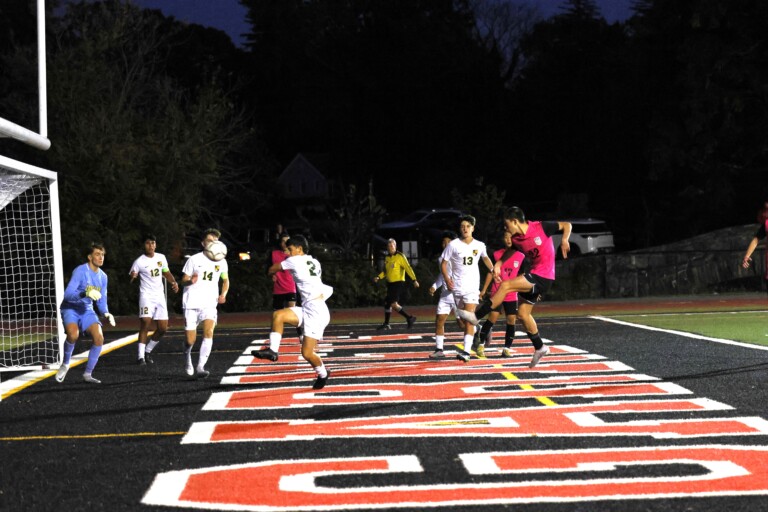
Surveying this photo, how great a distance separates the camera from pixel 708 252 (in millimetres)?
35312

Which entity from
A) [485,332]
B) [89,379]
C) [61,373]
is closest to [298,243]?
[89,379]

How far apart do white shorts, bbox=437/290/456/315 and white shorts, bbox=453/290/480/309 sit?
75 cm

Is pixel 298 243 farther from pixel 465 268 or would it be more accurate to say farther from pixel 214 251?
pixel 465 268

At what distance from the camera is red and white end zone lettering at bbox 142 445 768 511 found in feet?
24.3

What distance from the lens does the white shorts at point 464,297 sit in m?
16.5

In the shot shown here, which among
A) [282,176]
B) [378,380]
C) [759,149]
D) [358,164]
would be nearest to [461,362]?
[378,380]

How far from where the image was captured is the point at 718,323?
77.7 ft

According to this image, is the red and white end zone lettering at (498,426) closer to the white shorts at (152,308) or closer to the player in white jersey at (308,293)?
the player in white jersey at (308,293)

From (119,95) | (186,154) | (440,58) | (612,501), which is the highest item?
(440,58)

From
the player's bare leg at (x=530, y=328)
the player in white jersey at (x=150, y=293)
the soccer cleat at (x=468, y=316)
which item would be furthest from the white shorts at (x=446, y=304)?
the player in white jersey at (x=150, y=293)

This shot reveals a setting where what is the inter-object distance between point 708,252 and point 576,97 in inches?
1101

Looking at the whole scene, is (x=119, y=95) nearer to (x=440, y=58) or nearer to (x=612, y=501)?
(x=440, y=58)

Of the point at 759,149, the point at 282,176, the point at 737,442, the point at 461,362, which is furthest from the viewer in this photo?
the point at 282,176

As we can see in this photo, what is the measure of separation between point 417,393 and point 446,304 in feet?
16.7
